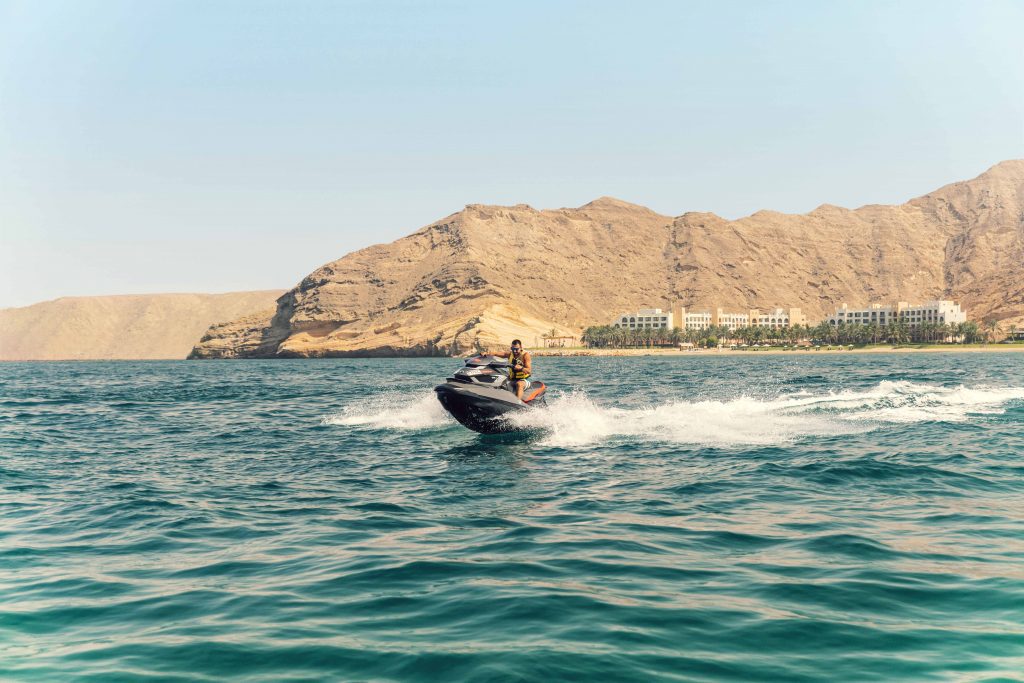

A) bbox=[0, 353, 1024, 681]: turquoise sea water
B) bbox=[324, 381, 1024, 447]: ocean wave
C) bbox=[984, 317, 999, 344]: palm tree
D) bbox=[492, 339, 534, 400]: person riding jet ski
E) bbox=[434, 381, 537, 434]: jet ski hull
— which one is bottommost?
bbox=[0, 353, 1024, 681]: turquoise sea water

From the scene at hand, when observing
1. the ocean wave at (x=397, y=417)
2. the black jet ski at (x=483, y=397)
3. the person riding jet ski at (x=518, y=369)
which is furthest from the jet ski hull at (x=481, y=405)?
the ocean wave at (x=397, y=417)

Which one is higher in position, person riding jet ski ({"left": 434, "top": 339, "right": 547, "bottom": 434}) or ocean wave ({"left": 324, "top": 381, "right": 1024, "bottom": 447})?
person riding jet ski ({"left": 434, "top": 339, "right": 547, "bottom": 434})

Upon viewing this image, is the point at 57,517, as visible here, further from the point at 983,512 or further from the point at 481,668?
the point at 983,512

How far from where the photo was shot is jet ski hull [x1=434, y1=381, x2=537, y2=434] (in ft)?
76.4

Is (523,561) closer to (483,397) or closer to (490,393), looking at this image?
(483,397)

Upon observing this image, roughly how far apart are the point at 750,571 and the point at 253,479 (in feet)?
36.9

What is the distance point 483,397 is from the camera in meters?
23.3

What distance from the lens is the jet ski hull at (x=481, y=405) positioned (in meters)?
23.3

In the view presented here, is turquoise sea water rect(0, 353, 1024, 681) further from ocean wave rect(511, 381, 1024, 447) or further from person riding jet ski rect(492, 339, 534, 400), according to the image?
person riding jet ski rect(492, 339, 534, 400)

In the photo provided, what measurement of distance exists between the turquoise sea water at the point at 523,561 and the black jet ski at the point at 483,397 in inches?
49.2

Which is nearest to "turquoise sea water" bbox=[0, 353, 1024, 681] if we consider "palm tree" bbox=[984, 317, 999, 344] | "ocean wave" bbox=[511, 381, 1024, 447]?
"ocean wave" bbox=[511, 381, 1024, 447]

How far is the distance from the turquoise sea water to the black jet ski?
125 centimetres

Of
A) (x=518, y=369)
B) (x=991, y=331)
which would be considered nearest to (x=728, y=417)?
(x=518, y=369)

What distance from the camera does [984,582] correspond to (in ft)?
29.4
